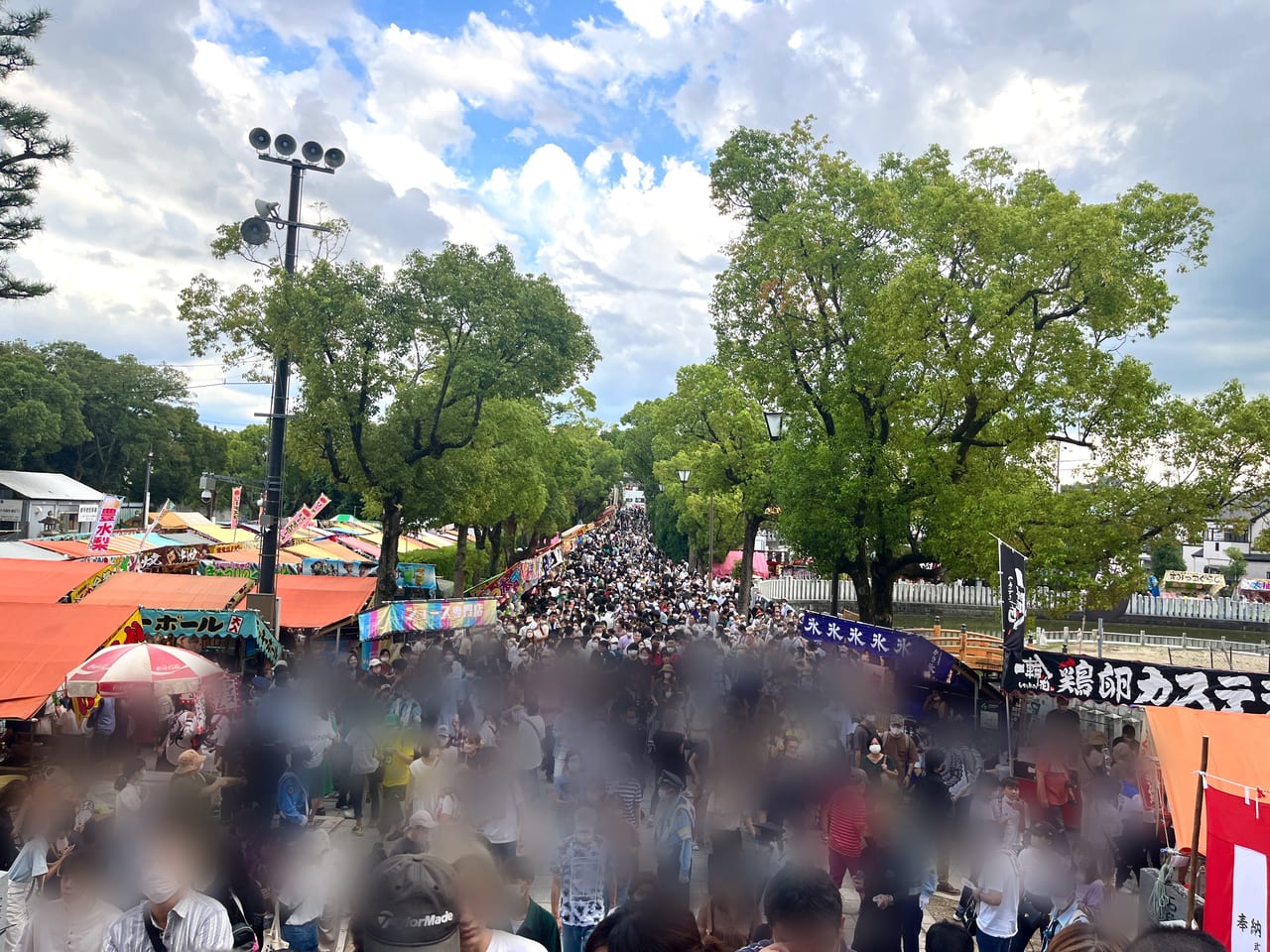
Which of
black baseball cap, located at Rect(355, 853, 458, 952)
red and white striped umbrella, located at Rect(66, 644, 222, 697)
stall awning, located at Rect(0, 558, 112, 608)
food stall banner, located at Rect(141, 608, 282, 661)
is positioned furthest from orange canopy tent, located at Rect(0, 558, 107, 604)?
black baseball cap, located at Rect(355, 853, 458, 952)

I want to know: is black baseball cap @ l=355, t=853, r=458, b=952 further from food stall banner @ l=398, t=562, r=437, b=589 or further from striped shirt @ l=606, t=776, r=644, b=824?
food stall banner @ l=398, t=562, r=437, b=589

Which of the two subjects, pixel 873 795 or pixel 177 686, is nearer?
pixel 873 795

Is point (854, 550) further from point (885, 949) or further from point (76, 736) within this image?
point (76, 736)

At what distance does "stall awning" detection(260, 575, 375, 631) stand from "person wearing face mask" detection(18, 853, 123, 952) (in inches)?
498

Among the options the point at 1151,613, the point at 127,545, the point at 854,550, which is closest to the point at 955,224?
the point at 854,550

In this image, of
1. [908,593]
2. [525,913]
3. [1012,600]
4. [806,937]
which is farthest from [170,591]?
[908,593]

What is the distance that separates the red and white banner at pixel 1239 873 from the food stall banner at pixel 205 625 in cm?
1378

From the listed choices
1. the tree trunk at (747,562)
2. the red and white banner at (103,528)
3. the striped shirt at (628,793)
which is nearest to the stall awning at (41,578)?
the red and white banner at (103,528)

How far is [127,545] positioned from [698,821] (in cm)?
2393

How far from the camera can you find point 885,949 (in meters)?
6.32

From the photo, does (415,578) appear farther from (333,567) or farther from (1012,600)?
(1012,600)

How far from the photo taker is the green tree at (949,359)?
1573 cm

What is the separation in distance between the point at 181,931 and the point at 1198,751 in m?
7.08

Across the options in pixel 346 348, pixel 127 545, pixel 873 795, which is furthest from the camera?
pixel 127 545
